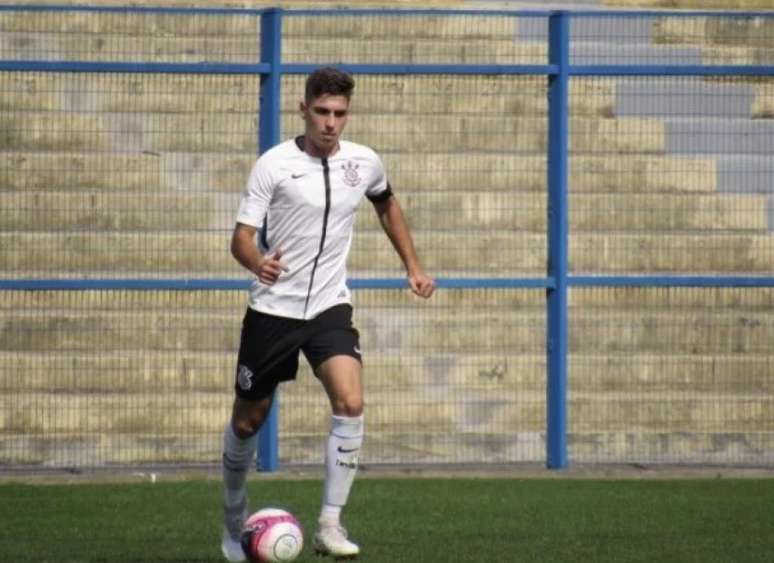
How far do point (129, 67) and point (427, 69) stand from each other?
1834 mm

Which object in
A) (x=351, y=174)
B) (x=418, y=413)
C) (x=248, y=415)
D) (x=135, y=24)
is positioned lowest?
(x=418, y=413)

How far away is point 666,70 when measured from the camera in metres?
11.8

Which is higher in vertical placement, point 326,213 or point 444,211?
point 444,211

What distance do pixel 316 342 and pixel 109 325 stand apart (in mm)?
4503

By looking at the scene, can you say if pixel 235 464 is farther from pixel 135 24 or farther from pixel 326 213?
pixel 135 24

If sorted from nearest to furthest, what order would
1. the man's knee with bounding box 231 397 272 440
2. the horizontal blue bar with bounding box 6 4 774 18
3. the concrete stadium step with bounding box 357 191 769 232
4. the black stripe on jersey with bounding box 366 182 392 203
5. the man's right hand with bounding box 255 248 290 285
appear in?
the man's right hand with bounding box 255 248 290 285 → the man's knee with bounding box 231 397 272 440 → the black stripe on jersey with bounding box 366 182 392 203 → the horizontal blue bar with bounding box 6 4 774 18 → the concrete stadium step with bounding box 357 191 769 232

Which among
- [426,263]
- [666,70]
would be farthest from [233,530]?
[666,70]

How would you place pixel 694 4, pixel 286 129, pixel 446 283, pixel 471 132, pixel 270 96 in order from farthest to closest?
pixel 694 4 < pixel 286 129 < pixel 471 132 < pixel 446 283 < pixel 270 96

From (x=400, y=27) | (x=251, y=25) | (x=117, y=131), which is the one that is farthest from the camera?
(x=400, y=27)

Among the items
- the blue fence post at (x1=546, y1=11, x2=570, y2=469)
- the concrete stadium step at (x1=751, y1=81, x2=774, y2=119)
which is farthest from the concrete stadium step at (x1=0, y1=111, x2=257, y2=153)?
the concrete stadium step at (x1=751, y1=81, x2=774, y2=119)

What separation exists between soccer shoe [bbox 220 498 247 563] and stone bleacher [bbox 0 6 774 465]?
12.8 ft

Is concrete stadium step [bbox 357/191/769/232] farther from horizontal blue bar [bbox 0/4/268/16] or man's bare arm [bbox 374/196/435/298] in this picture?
man's bare arm [bbox 374/196/435/298]

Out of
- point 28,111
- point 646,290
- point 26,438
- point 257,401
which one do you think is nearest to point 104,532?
point 257,401

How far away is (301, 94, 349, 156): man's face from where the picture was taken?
24.7 ft
